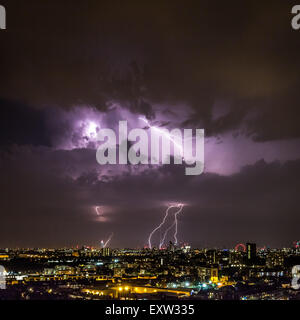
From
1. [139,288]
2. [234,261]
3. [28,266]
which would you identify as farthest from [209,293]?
[234,261]

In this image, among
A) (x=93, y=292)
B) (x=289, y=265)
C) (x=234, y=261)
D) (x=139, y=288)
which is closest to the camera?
(x=93, y=292)
